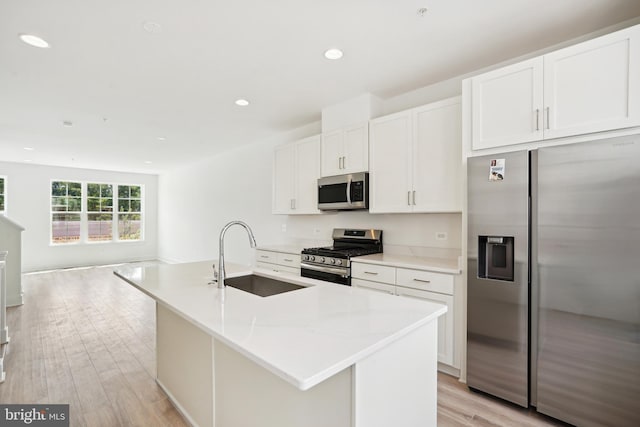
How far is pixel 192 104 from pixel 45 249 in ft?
22.7

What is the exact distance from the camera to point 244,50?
2.53 meters

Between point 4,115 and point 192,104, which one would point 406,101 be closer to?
point 192,104

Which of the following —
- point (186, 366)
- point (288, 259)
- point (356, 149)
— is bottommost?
point (186, 366)

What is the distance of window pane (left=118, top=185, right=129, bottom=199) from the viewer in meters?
8.85

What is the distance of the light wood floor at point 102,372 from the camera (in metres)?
2.05

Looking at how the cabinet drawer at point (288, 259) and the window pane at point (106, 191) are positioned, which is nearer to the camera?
the cabinet drawer at point (288, 259)

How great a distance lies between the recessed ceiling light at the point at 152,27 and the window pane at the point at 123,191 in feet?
26.3

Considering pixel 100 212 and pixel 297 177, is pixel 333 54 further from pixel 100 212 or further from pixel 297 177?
pixel 100 212

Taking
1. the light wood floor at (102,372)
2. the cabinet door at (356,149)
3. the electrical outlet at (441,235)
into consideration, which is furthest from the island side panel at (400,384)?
the cabinet door at (356,149)

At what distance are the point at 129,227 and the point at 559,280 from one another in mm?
10040

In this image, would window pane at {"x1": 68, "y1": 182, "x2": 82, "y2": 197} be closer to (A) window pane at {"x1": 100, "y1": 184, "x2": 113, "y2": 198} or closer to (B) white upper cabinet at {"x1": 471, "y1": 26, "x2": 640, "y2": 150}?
(A) window pane at {"x1": 100, "y1": 184, "x2": 113, "y2": 198}

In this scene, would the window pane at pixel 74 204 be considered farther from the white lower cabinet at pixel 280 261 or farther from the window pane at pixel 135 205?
the white lower cabinet at pixel 280 261

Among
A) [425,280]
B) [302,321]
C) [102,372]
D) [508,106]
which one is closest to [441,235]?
[425,280]

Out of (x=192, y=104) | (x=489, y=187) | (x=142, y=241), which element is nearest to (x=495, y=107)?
(x=489, y=187)
